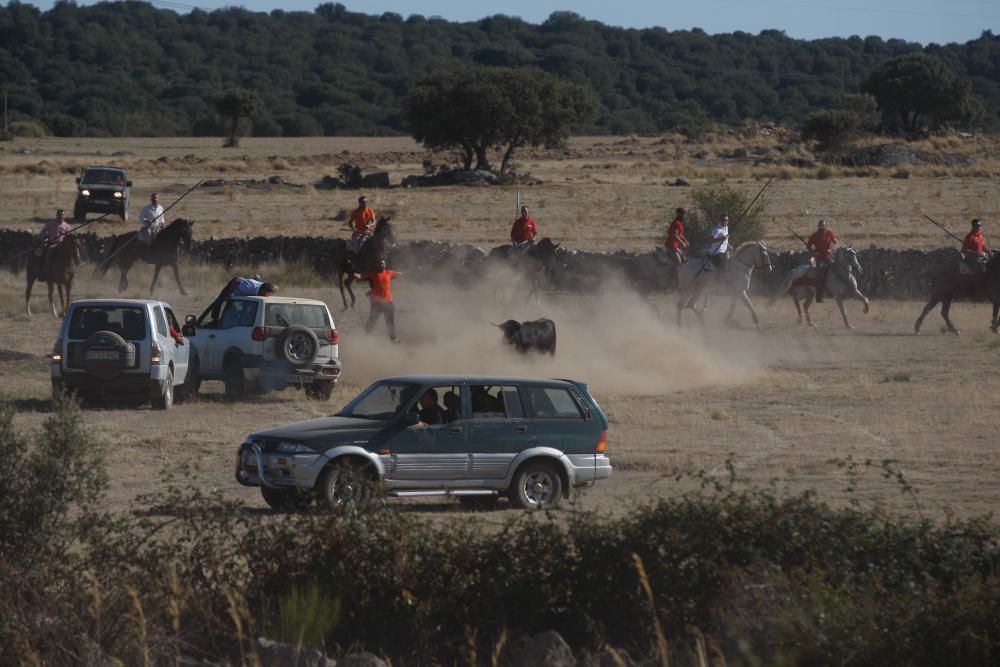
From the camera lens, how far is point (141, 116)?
123875mm

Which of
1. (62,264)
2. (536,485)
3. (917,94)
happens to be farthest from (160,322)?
(917,94)

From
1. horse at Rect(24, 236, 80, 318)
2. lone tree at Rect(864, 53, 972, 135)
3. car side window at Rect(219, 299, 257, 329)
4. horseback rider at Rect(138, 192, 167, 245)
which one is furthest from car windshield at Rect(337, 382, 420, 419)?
lone tree at Rect(864, 53, 972, 135)

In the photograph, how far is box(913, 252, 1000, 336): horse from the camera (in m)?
28.5

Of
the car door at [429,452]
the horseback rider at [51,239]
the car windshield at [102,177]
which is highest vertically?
the car windshield at [102,177]

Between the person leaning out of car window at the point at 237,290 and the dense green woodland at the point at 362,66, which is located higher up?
the dense green woodland at the point at 362,66

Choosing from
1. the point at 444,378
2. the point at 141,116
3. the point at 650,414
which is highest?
the point at 141,116

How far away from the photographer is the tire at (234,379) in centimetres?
2048

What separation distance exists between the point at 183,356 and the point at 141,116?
357ft

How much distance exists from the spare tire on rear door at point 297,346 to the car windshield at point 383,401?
5.93 m

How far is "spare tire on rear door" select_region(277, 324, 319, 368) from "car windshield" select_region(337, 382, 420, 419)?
5934mm

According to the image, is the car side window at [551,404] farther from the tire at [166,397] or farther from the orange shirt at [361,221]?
the orange shirt at [361,221]

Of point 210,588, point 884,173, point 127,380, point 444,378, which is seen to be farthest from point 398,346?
point 884,173

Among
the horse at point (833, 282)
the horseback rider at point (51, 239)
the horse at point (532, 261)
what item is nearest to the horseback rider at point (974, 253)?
the horse at point (833, 282)

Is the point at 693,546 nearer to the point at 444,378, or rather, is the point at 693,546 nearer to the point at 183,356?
the point at 444,378
